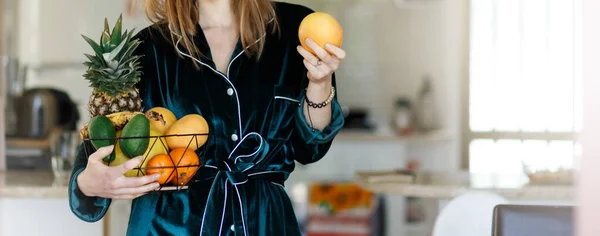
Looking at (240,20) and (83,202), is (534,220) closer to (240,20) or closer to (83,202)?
(240,20)

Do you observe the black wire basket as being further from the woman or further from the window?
the window

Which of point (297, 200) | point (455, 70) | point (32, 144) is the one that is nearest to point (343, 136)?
point (297, 200)

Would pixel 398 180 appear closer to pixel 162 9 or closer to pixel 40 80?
pixel 162 9

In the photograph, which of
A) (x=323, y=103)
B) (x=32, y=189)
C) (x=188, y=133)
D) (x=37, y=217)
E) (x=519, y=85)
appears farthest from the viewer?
(x=519, y=85)

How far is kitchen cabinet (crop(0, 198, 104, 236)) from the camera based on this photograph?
2.20 meters

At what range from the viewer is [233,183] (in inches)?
50.8

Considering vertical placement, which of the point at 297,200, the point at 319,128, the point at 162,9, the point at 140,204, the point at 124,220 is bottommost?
the point at 297,200

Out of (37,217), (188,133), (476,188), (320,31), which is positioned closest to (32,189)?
(37,217)

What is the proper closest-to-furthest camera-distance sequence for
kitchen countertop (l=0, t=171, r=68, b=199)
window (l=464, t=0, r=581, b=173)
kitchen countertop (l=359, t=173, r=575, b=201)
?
kitchen countertop (l=0, t=171, r=68, b=199), kitchen countertop (l=359, t=173, r=575, b=201), window (l=464, t=0, r=581, b=173)

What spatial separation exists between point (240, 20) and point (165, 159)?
1.16 feet

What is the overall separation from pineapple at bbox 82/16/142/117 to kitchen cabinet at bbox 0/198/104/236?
1102 mm

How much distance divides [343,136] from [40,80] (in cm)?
196

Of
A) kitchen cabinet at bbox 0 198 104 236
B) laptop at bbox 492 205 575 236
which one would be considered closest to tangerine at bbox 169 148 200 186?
laptop at bbox 492 205 575 236

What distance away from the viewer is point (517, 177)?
285 cm
